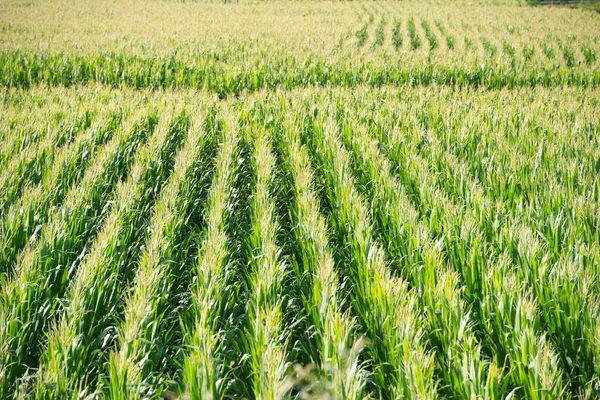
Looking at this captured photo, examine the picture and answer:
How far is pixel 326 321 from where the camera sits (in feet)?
7.24

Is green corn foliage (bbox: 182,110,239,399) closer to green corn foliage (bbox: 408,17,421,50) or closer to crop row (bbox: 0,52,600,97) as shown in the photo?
crop row (bbox: 0,52,600,97)

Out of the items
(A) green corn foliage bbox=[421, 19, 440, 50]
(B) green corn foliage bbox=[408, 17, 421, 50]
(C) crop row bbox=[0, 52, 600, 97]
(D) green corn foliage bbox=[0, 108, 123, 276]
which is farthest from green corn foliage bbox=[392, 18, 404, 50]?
(D) green corn foliage bbox=[0, 108, 123, 276]

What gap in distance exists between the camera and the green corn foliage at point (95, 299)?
1983 millimetres

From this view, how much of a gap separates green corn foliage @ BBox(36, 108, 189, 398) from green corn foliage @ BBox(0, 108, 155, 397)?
0.12 m

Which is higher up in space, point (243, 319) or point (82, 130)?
point (82, 130)

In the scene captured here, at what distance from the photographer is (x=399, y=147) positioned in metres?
5.39

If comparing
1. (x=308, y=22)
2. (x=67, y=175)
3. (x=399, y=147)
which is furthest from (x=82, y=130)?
(x=308, y=22)

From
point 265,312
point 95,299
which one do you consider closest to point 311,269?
point 265,312

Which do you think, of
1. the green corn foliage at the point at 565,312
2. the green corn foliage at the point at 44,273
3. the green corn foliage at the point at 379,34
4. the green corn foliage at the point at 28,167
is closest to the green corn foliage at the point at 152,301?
the green corn foliage at the point at 44,273

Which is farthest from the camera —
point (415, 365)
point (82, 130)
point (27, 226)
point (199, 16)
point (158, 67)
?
point (199, 16)

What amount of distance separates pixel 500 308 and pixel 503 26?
22017mm

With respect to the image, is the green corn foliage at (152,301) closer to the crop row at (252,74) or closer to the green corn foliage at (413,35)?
the crop row at (252,74)

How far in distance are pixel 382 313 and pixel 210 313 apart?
899 mm

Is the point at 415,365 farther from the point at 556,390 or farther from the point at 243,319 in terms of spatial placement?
the point at 243,319
